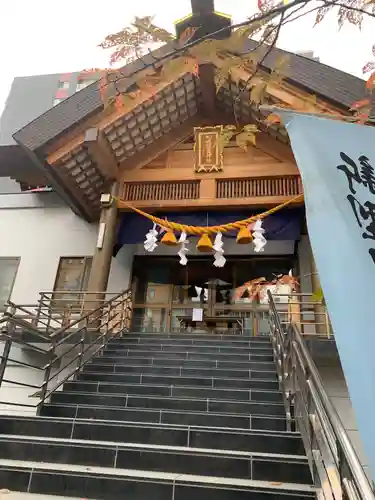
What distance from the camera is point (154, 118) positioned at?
9.04 metres

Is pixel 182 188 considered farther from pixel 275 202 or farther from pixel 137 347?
pixel 137 347

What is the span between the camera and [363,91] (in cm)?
693

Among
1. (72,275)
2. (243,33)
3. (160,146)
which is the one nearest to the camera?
(243,33)

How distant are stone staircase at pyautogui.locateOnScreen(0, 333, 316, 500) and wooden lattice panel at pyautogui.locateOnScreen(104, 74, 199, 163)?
16.4 ft

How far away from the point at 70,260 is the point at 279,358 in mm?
6514

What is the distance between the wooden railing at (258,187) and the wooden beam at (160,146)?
1827 mm

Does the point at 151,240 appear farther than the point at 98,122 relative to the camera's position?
Yes

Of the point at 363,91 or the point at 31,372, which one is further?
the point at 31,372

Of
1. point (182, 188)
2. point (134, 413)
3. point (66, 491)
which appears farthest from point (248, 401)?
point (182, 188)

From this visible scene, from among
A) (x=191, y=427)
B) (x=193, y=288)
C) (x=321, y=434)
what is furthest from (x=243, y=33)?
(x=193, y=288)

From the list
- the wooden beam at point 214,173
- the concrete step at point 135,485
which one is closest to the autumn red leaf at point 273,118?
the concrete step at point 135,485

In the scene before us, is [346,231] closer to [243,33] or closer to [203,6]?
[243,33]

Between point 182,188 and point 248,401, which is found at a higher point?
point 182,188

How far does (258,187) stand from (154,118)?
298 centimetres
